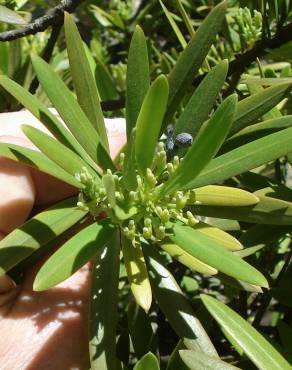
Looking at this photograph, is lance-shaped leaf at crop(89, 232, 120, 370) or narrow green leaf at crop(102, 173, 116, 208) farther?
lance-shaped leaf at crop(89, 232, 120, 370)

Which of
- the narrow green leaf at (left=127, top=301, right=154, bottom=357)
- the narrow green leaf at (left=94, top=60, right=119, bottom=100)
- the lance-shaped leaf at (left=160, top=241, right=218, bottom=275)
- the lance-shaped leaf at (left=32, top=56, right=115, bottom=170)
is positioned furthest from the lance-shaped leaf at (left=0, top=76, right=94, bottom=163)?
the narrow green leaf at (left=94, top=60, right=119, bottom=100)

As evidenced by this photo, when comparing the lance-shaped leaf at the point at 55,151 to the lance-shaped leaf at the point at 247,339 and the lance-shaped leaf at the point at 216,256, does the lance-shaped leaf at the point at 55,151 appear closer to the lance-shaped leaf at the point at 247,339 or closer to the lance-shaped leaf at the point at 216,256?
the lance-shaped leaf at the point at 216,256

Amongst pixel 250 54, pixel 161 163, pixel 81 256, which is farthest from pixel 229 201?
pixel 250 54

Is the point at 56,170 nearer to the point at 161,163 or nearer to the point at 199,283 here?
the point at 161,163

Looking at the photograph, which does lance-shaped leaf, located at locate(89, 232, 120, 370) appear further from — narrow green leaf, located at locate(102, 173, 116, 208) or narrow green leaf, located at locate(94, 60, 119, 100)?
narrow green leaf, located at locate(94, 60, 119, 100)

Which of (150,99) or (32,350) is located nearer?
(150,99)

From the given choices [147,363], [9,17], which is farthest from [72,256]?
[9,17]

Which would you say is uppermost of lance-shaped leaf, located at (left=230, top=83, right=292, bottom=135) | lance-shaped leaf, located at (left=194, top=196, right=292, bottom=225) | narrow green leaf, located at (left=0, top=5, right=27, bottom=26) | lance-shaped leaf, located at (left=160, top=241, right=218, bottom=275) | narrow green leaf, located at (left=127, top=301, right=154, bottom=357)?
narrow green leaf, located at (left=0, top=5, right=27, bottom=26)
